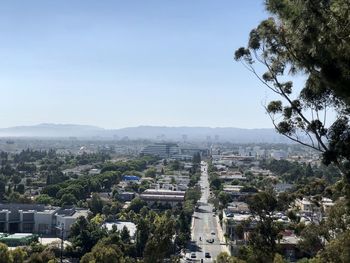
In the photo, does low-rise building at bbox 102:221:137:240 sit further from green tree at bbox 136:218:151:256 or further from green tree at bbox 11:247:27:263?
green tree at bbox 11:247:27:263

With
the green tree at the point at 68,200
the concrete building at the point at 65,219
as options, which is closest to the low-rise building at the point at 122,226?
the concrete building at the point at 65,219

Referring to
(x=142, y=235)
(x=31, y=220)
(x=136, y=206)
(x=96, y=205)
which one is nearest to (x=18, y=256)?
(x=142, y=235)

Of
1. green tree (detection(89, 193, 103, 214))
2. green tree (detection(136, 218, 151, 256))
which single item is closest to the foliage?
green tree (detection(136, 218, 151, 256))

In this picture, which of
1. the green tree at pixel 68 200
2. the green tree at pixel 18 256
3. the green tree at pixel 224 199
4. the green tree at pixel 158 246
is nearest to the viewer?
the green tree at pixel 158 246

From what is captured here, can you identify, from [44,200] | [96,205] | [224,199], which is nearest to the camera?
[96,205]

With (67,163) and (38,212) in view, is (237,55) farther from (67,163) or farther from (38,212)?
(67,163)

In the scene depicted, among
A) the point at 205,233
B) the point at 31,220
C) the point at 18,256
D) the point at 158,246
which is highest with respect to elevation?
the point at 158,246

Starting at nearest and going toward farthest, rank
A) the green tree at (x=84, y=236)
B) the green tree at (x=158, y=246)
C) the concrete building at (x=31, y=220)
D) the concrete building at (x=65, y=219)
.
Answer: the green tree at (x=158, y=246), the green tree at (x=84, y=236), the concrete building at (x=65, y=219), the concrete building at (x=31, y=220)

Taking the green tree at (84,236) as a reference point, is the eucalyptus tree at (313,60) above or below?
above

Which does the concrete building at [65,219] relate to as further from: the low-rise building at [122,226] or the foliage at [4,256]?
the foliage at [4,256]

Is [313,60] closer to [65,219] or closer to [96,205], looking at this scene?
[65,219]
